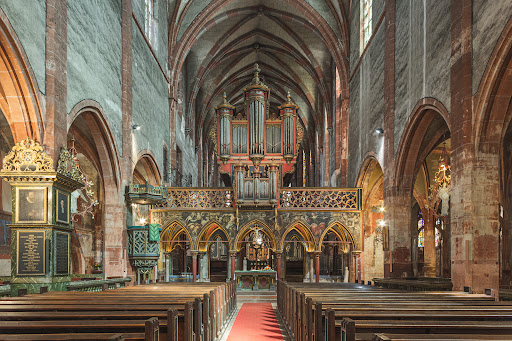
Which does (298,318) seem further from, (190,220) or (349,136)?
(349,136)

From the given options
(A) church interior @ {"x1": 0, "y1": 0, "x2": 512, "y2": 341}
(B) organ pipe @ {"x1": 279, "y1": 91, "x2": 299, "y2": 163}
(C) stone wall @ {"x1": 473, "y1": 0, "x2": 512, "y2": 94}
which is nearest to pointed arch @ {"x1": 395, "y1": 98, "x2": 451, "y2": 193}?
(A) church interior @ {"x1": 0, "y1": 0, "x2": 512, "y2": 341}

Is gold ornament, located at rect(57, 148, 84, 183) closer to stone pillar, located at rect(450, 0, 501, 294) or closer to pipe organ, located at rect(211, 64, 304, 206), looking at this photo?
stone pillar, located at rect(450, 0, 501, 294)

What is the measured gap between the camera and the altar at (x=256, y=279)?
17.9 meters

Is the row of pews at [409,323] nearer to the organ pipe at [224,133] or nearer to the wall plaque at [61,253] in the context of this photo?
the wall plaque at [61,253]

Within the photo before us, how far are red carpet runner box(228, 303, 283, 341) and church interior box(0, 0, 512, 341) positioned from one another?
91 millimetres

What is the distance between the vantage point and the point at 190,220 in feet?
67.1

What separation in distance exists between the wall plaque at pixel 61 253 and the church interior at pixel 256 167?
6 cm

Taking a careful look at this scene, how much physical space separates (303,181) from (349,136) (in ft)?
76.7

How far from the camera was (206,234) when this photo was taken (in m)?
22.0

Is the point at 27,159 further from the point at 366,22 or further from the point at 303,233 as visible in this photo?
the point at 366,22

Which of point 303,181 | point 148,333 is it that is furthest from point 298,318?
point 303,181

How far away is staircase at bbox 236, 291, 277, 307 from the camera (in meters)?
16.3

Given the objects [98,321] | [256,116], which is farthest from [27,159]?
[256,116]

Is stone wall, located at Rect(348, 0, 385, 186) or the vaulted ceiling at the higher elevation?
the vaulted ceiling
